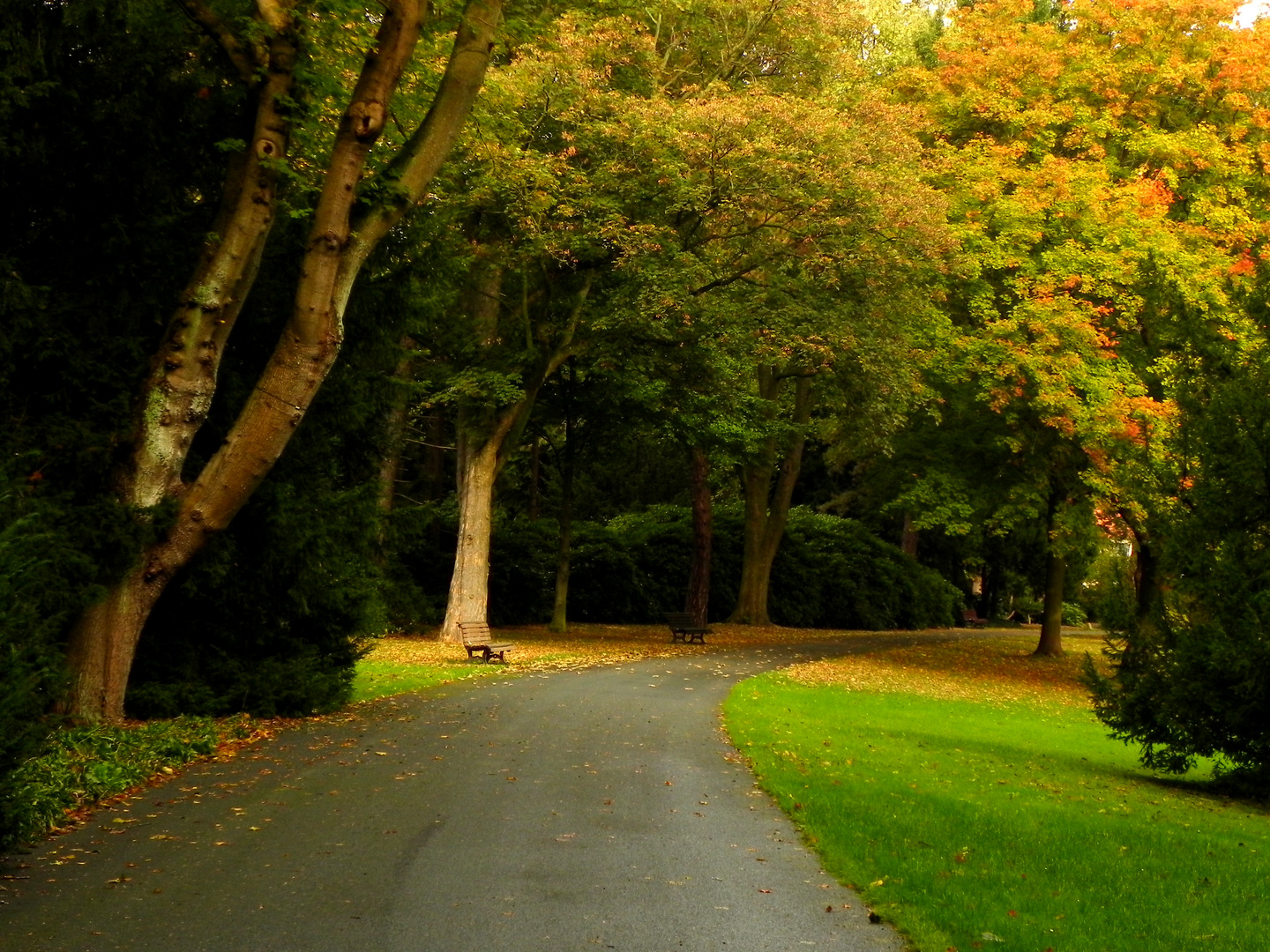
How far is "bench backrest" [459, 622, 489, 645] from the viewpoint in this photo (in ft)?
74.6

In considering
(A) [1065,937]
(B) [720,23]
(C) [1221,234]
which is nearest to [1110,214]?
(C) [1221,234]

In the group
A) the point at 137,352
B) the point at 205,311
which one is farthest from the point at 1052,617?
the point at 137,352

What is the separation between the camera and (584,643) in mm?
28562

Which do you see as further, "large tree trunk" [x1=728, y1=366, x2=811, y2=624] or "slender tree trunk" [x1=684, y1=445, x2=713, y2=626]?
"large tree trunk" [x1=728, y1=366, x2=811, y2=624]

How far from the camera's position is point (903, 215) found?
2445 centimetres

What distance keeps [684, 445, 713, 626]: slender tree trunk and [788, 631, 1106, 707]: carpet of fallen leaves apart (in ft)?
18.7

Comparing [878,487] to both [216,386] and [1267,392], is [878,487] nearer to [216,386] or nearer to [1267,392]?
[1267,392]

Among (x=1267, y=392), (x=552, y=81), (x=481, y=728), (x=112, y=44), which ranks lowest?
(x=481, y=728)

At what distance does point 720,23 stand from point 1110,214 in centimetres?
996

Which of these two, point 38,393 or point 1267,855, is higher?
point 38,393

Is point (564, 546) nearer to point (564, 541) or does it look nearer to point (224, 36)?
point (564, 541)

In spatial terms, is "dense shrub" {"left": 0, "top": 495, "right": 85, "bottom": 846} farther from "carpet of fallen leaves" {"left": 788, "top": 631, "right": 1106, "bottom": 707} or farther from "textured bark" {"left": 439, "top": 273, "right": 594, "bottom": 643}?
"textured bark" {"left": 439, "top": 273, "right": 594, "bottom": 643}

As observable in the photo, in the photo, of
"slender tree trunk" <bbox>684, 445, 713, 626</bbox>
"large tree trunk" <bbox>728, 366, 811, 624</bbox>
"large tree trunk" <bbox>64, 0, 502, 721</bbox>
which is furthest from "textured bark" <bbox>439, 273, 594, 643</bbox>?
"large tree trunk" <bbox>64, 0, 502, 721</bbox>

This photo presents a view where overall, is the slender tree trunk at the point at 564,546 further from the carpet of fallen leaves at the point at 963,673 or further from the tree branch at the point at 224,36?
the tree branch at the point at 224,36
